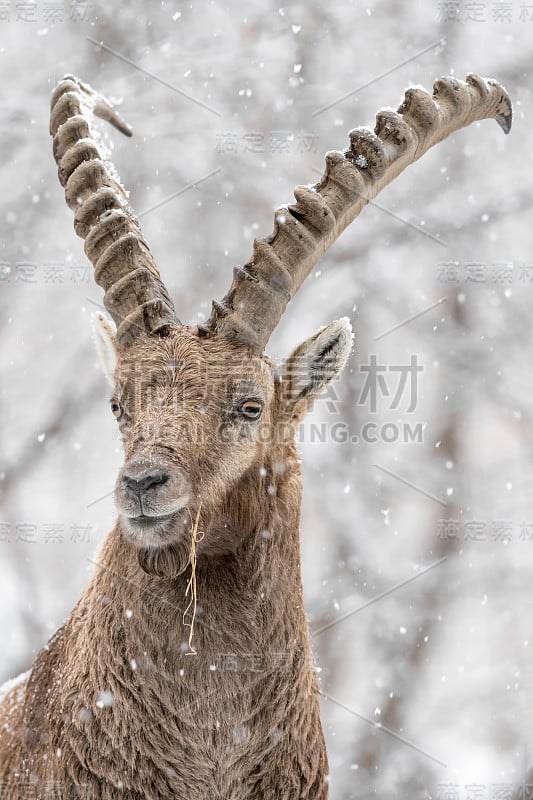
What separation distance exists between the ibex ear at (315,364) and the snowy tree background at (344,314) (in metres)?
6.29

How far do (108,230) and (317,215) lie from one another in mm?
1155

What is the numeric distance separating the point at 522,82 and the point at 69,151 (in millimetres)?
9928

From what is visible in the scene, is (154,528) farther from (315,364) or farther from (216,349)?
(315,364)

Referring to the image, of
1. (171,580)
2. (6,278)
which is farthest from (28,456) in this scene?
(171,580)

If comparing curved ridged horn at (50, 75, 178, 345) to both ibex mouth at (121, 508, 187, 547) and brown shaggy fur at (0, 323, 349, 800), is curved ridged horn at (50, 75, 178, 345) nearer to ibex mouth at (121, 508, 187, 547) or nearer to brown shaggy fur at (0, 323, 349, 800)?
brown shaggy fur at (0, 323, 349, 800)

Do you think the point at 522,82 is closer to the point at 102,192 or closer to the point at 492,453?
the point at 492,453

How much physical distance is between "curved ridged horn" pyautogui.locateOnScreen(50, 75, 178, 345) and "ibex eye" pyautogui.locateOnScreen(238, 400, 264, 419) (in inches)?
23.1

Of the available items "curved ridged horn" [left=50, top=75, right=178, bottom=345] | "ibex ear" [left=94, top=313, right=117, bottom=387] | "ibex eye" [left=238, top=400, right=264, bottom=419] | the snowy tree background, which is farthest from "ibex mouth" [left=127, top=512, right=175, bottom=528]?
the snowy tree background

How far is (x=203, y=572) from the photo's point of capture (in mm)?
4637

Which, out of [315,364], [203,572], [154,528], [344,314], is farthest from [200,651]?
[344,314]

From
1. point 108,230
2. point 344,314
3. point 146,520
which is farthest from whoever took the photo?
point 344,314

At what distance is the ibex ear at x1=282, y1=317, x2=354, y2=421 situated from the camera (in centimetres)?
519

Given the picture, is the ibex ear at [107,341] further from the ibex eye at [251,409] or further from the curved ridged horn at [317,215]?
the ibex eye at [251,409]

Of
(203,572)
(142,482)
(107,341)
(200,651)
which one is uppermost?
(107,341)
